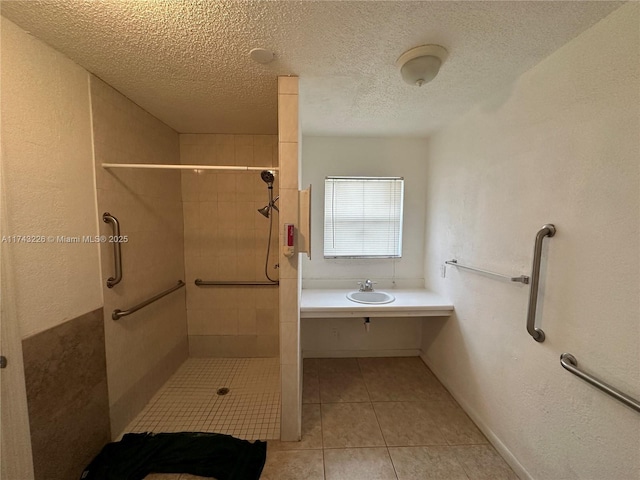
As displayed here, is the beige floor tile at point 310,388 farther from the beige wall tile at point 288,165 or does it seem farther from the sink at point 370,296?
the beige wall tile at point 288,165

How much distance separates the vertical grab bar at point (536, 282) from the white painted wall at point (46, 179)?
2.36m

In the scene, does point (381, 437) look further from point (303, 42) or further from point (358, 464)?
point (303, 42)

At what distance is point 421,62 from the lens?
117 centimetres

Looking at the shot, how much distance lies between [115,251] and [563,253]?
2.50 m

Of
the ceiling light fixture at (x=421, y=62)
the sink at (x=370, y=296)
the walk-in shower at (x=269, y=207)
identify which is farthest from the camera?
the sink at (x=370, y=296)

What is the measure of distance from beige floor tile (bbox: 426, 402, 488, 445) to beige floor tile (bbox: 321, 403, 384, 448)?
462 millimetres

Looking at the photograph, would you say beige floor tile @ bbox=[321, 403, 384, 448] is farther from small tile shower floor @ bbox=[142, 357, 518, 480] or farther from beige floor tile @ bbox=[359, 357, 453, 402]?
beige floor tile @ bbox=[359, 357, 453, 402]

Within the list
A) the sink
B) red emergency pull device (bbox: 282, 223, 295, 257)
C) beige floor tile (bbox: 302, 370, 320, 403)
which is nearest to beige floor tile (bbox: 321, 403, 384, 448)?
beige floor tile (bbox: 302, 370, 320, 403)

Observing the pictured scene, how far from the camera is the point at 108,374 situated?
1.51m

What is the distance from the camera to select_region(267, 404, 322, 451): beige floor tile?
5.01 ft

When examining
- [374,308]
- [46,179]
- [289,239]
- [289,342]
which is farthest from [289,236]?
[46,179]

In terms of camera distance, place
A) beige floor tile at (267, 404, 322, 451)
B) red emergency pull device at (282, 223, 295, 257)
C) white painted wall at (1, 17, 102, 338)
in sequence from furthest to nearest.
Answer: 1. beige floor tile at (267, 404, 322, 451)
2. red emergency pull device at (282, 223, 295, 257)
3. white painted wall at (1, 17, 102, 338)

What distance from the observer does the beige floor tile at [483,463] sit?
1372 mm

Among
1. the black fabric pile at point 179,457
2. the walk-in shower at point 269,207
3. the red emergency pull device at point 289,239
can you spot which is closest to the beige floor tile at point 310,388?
the black fabric pile at point 179,457
